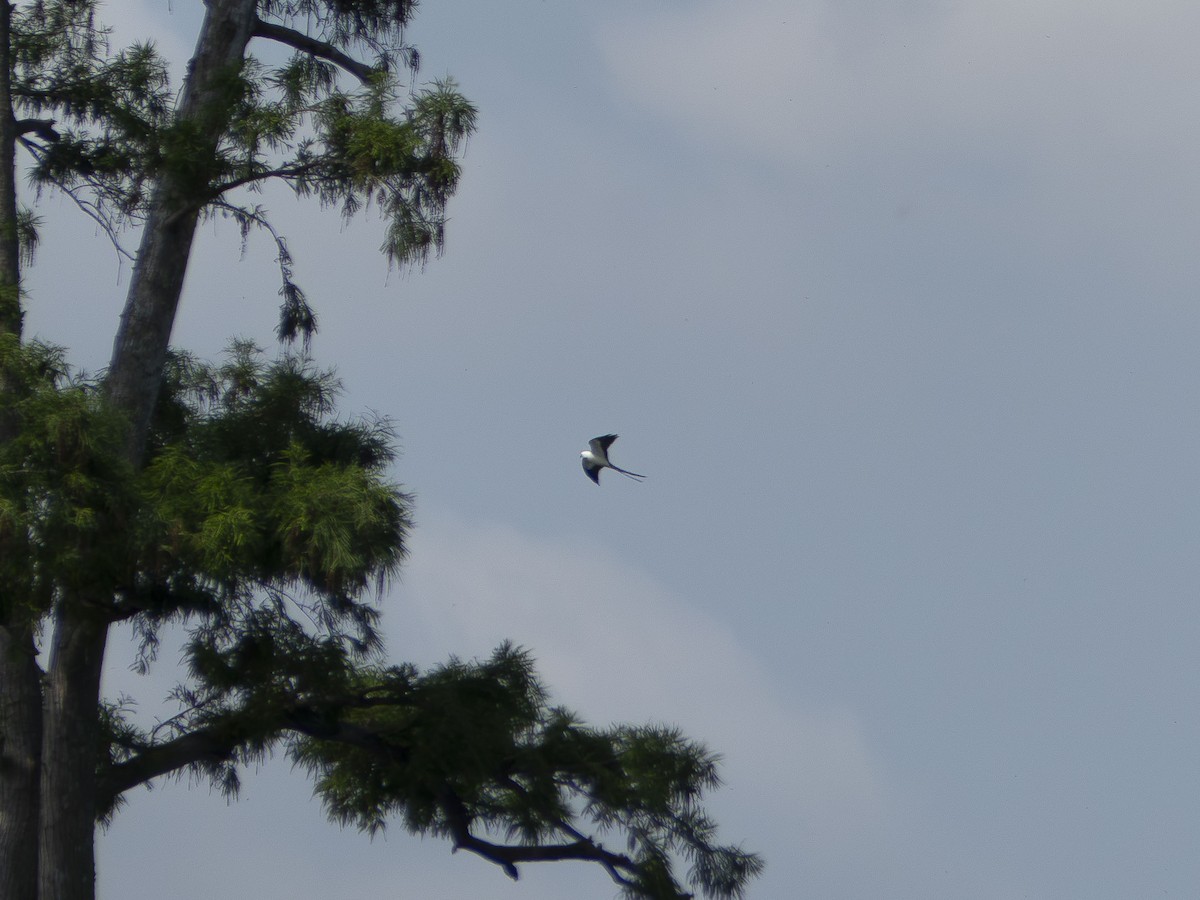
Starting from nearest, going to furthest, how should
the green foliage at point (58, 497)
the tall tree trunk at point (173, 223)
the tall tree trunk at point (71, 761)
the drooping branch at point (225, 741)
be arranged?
the green foliage at point (58, 497)
the tall tree trunk at point (71, 761)
the drooping branch at point (225, 741)
the tall tree trunk at point (173, 223)

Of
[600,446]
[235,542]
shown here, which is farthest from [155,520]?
[600,446]

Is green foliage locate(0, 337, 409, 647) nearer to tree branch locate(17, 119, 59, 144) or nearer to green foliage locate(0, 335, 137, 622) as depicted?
green foliage locate(0, 335, 137, 622)

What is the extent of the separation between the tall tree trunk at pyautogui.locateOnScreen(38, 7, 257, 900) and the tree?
11mm

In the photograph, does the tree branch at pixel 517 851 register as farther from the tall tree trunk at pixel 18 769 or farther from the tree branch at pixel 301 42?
the tree branch at pixel 301 42

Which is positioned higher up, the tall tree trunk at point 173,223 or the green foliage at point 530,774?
the tall tree trunk at point 173,223

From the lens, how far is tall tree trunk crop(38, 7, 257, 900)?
280 inches

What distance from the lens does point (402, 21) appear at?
8680 mm

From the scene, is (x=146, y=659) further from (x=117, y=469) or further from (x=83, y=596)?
(x=117, y=469)

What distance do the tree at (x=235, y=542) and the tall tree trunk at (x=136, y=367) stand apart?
0.01m

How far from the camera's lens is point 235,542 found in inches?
252

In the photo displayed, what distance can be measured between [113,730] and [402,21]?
386 centimetres

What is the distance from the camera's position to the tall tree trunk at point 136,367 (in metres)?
7.11

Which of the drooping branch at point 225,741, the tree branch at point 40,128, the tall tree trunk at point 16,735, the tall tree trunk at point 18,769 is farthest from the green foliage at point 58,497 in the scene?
the tree branch at point 40,128

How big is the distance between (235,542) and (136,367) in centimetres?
174
